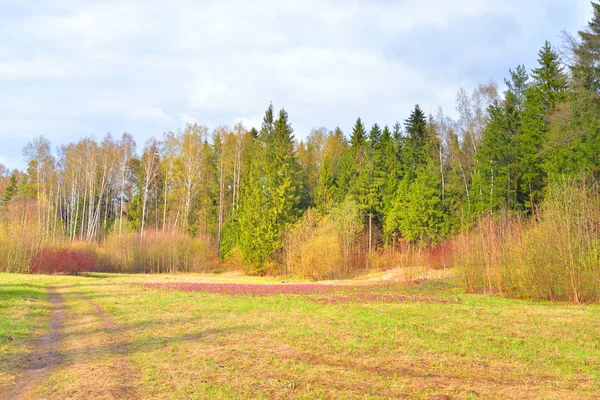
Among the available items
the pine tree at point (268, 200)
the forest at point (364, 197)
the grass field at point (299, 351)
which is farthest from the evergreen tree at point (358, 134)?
the grass field at point (299, 351)

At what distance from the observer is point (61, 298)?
56.6 ft

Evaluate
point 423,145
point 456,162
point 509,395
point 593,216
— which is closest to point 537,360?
point 509,395

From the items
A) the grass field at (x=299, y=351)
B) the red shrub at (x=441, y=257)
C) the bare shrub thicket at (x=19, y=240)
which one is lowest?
the grass field at (x=299, y=351)

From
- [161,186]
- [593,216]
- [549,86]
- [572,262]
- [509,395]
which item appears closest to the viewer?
[509,395]

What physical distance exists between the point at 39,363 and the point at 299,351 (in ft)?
14.7

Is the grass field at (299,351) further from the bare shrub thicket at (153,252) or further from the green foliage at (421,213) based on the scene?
the bare shrub thicket at (153,252)

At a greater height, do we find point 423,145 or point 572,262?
point 423,145

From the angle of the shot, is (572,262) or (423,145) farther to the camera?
(423,145)

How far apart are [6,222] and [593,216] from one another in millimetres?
38057

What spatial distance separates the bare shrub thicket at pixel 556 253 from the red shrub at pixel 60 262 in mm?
31600

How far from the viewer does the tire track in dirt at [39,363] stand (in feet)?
19.4

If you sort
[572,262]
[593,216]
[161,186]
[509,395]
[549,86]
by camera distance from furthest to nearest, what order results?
[161,186] → [549,86] → [593,216] → [572,262] → [509,395]

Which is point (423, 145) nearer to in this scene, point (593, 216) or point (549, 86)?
point (549, 86)

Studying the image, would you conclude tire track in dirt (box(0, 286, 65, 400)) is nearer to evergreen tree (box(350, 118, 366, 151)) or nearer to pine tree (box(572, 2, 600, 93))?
pine tree (box(572, 2, 600, 93))
